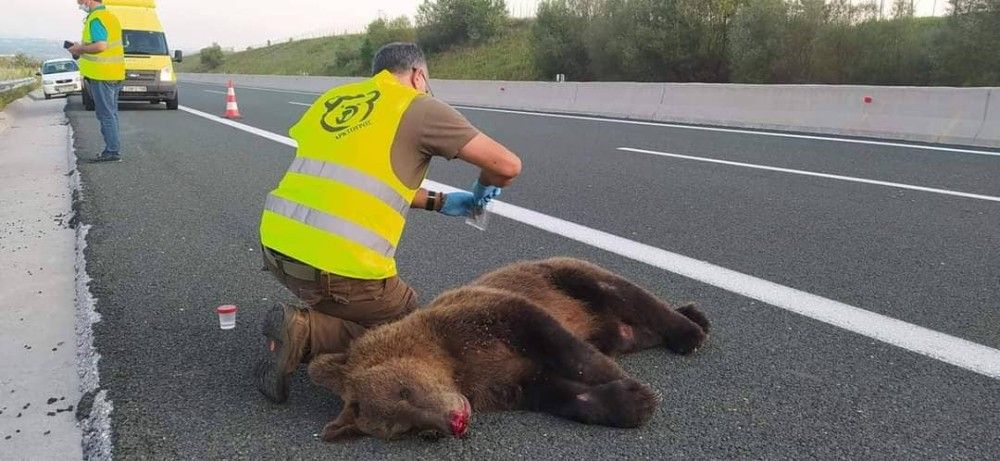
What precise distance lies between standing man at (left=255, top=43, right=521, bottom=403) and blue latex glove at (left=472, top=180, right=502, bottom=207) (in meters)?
0.12

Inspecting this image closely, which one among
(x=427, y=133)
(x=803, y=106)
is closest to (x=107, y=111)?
(x=427, y=133)

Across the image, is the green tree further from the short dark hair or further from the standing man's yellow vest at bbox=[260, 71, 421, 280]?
the standing man's yellow vest at bbox=[260, 71, 421, 280]

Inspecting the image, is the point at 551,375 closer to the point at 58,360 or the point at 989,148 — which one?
the point at 58,360

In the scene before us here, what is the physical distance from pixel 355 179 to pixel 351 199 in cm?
8

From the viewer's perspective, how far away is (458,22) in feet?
165

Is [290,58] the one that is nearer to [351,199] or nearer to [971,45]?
[971,45]

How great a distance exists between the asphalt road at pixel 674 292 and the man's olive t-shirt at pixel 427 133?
1039mm

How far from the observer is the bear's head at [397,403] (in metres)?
2.64

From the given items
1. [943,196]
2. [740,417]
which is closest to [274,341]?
[740,417]

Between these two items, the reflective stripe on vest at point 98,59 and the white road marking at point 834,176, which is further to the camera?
the reflective stripe on vest at point 98,59

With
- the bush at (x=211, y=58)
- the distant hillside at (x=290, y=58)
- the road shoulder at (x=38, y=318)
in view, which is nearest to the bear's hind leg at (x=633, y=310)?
the road shoulder at (x=38, y=318)

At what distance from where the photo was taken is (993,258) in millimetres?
5152

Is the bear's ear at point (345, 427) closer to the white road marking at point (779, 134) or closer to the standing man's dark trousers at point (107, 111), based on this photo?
the standing man's dark trousers at point (107, 111)

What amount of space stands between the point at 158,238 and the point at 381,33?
181 ft
